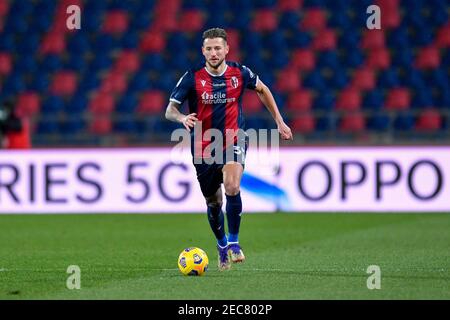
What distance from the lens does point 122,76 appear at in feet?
67.8

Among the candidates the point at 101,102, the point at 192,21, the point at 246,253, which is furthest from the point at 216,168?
the point at 192,21

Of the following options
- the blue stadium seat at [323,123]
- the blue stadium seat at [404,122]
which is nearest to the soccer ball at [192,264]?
the blue stadium seat at [323,123]

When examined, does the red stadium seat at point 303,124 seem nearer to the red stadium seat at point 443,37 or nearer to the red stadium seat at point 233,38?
the red stadium seat at point 233,38

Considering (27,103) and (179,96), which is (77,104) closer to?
(27,103)

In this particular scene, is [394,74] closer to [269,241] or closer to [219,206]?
[269,241]

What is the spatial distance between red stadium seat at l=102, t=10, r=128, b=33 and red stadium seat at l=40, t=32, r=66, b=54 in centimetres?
94

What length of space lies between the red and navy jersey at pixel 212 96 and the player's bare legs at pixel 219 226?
511 mm

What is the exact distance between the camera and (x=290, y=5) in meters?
21.4

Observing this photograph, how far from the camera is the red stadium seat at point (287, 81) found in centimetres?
1983

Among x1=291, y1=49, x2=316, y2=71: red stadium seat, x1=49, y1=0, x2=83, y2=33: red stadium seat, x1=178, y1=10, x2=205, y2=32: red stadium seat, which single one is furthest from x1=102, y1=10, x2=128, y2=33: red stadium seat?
x1=291, y1=49, x2=316, y2=71: red stadium seat

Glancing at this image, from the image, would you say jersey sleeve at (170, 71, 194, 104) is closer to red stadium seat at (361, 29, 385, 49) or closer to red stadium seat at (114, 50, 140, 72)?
red stadium seat at (361, 29, 385, 49)

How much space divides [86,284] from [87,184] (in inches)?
304

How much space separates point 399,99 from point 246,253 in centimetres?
1035
